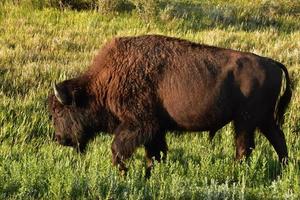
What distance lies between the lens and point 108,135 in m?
8.24

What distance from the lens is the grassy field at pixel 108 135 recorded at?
17.1ft

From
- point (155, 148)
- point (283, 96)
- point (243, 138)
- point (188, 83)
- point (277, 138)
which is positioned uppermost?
point (188, 83)

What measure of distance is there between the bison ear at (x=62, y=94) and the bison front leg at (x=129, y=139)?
2.67 feet

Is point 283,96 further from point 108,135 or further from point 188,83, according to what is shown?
point 108,135

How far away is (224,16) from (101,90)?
9547 millimetres

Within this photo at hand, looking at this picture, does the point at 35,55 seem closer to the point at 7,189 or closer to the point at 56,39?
the point at 56,39

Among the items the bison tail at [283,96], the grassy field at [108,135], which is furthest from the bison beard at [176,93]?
the grassy field at [108,135]

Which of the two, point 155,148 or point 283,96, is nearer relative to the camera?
point 283,96

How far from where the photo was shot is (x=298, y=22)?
16.8 m

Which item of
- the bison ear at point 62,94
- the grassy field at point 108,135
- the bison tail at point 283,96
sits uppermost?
the bison tail at point 283,96

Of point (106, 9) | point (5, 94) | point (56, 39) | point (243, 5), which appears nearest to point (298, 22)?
point (243, 5)

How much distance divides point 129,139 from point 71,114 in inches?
35.1

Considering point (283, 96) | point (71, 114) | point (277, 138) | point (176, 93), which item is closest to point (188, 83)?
point (176, 93)

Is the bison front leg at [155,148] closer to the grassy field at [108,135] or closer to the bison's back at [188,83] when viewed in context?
the grassy field at [108,135]
